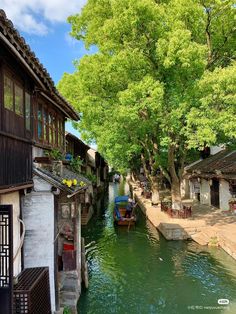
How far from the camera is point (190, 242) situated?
20.9 m

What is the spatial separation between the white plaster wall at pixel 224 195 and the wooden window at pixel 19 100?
73.0ft

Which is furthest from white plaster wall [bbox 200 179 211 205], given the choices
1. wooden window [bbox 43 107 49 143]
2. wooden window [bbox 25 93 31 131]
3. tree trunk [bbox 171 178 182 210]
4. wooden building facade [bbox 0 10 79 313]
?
wooden window [bbox 25 93 31 131]

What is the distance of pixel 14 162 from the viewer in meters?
7.55

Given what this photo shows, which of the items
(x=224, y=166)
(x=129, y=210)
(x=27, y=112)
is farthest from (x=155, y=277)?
(x=224, y=166)

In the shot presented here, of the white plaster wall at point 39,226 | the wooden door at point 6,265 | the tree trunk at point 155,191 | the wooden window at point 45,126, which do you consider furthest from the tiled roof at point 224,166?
the wooden door at point 6,265

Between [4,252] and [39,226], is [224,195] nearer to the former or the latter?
[39,226]

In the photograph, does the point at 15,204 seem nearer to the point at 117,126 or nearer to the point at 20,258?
the point at 20,258

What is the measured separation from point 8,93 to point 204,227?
1801 centimetres

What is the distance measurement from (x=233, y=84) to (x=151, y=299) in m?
11.6

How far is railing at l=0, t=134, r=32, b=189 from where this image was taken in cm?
679

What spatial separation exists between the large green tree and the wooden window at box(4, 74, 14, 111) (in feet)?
37.8

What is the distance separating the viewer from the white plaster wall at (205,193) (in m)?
32.3

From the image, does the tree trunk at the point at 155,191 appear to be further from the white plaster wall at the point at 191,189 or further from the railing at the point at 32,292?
the railing at the point at 32,292

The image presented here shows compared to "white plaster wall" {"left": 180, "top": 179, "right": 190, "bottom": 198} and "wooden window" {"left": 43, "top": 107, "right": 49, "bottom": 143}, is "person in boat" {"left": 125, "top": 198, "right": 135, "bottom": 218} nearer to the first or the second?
"white plaster wall" {"left": 180, "top": 179, "right": 190, "bottom": 198}
